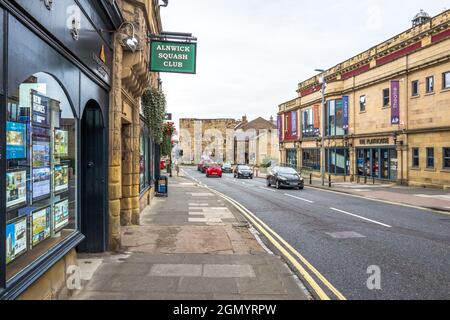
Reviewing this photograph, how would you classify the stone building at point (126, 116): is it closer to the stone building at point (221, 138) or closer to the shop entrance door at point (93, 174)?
the shop entrance door at point (93, 174)

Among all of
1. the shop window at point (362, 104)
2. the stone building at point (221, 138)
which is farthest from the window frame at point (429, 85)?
the stone building at point (221, 138)

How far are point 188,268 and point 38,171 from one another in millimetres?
3180

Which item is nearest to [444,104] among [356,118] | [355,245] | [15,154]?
[356,118]

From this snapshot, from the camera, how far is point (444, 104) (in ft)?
78.8

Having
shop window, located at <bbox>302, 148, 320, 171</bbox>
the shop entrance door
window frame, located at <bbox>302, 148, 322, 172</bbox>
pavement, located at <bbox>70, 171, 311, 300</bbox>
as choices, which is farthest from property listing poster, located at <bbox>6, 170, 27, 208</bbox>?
shop window, located at <bbox>302, 148, 320, 171</bbox>

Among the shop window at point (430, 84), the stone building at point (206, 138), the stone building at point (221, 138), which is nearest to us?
the shop window at point (430, 84)

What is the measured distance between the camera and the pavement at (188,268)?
215 inches

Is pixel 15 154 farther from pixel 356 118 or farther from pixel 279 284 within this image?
pixel 356 118

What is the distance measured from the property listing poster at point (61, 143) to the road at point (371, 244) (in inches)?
176

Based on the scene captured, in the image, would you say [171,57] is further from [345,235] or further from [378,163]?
[378,163]

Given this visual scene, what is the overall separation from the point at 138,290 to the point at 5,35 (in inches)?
145

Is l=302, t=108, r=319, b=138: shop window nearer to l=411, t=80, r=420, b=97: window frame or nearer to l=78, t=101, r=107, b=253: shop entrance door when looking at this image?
l=411, t=80, r=420, b=97: window frame

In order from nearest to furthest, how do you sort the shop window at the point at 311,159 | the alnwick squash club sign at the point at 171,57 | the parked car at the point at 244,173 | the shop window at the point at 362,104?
the alnwick squash club sign at the point at 171,57, the shop window at the point at 362,104, the parked car at the point at 244,173, the shop window at the point at 311,159

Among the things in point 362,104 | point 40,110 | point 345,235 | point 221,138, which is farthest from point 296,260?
point 221,138
